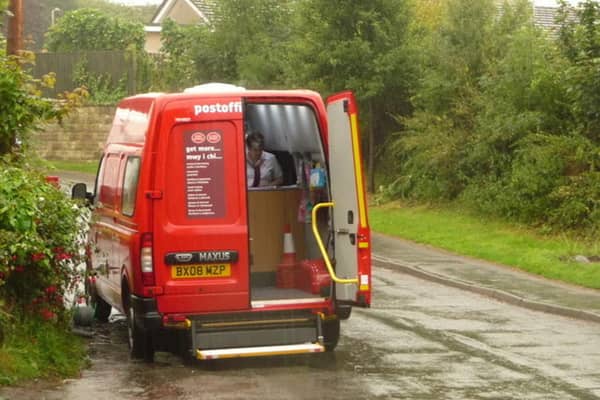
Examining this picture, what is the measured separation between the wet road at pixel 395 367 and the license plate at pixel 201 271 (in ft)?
2.86

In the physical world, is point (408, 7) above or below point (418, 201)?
above

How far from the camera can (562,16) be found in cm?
2575

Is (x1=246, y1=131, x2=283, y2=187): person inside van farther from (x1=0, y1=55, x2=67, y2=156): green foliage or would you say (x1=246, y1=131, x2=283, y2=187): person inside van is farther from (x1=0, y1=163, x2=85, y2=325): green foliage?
(x1=0, y1=55, x2=67, y2=156): green foliage

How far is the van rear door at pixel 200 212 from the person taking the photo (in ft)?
38.7

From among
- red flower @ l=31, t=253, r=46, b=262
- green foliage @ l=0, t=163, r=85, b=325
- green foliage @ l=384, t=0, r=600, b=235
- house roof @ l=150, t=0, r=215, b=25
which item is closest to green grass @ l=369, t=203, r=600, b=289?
green foliage @ l=384, t=0, r=600, b=235

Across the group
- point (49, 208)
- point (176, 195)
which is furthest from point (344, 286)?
point (49, 208)

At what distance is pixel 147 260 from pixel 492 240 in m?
13.6

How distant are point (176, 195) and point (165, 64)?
36.4 m

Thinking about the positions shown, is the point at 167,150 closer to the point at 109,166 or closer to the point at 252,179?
the point at 252,179

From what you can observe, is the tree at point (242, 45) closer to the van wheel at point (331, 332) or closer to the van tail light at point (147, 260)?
the van wheel at point (331, 332)

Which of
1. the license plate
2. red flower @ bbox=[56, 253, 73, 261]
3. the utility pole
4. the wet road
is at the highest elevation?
the utility pole

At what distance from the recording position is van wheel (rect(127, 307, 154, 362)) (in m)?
12.3

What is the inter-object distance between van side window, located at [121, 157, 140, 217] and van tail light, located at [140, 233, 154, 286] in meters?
0.52

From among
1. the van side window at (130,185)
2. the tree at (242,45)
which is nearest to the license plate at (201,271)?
the van side window at (130,185)
